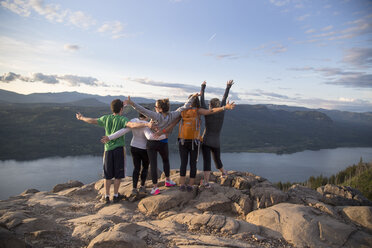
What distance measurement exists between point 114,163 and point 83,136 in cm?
7280

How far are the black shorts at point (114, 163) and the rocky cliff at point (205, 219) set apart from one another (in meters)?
0.70

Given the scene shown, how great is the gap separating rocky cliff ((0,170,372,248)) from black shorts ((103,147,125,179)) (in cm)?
70

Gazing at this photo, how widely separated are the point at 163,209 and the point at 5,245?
2.70 metres

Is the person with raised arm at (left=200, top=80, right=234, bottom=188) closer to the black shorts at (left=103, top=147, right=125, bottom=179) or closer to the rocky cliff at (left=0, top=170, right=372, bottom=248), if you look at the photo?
the rocky cliff at (left=0, top=170, right=372, bottom=248)

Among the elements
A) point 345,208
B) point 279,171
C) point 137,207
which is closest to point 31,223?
point 137,207

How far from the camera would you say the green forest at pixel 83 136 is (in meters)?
61.6

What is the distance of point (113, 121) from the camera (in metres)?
4.68

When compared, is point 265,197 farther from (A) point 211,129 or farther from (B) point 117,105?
(B) point 117,105

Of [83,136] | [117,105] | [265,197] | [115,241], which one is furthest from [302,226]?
[83,136]

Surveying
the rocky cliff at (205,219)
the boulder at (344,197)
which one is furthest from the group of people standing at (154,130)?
the boulder at (344,197)

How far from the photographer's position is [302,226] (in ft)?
13.1

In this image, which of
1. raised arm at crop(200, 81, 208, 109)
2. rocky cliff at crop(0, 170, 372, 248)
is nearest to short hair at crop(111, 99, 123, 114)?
raised arm at crop(200, 81, 208, 109)

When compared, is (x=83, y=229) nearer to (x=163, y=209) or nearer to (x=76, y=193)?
(x=163, y=209)

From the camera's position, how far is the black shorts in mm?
4711
